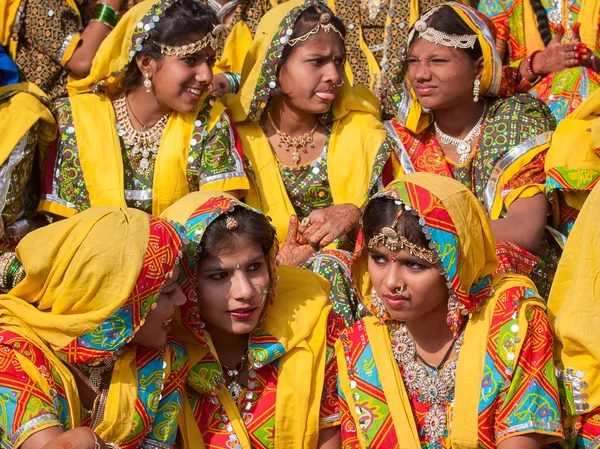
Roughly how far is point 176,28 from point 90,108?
58 centimetres

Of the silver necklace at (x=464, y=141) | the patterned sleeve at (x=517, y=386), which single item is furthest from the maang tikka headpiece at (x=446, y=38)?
the patterned sleeve at (x=517, y=386)

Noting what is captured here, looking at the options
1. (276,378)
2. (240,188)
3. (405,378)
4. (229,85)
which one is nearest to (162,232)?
(276,378)

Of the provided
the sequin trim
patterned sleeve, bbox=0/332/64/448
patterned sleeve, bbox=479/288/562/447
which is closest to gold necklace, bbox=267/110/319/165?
patterned sleeve, bbox=479/288/562/447

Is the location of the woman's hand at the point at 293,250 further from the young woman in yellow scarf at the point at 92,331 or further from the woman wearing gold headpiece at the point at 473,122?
the young woman in yellow scarf at the point at 92,331

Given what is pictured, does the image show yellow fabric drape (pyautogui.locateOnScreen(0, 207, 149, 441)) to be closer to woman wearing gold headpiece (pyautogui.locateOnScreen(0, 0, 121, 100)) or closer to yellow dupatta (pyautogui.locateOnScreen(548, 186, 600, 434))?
yellow dupatta (pyautogui.locateOnScreen(548, 186, 600, 434))

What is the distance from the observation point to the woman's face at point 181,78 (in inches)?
200

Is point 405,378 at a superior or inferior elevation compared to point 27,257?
inferior

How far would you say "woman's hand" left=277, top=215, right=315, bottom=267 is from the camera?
4.80 m

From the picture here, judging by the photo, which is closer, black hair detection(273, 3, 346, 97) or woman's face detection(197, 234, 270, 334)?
woman's face detection(197, 234, 270, 334)

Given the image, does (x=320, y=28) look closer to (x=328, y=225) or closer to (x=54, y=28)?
(x=328, y=225)

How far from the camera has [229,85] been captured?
19.2 ft

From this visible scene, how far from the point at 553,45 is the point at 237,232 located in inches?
101

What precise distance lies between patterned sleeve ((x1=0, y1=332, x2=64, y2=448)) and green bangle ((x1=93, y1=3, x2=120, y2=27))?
9.08 feet

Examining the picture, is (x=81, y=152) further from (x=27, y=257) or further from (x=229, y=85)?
(x=27, y=257)
